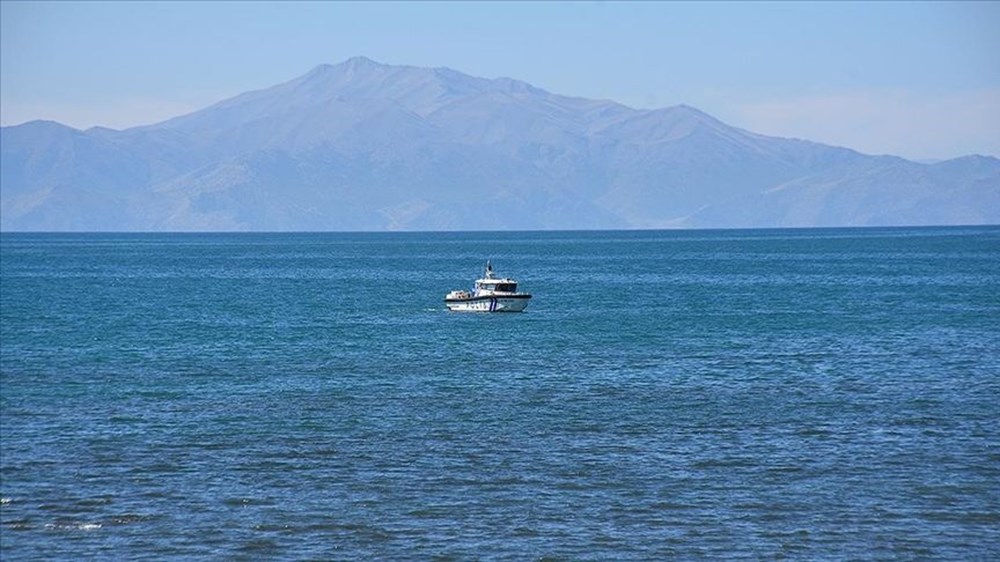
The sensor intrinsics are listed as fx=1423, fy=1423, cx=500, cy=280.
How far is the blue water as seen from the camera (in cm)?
3031

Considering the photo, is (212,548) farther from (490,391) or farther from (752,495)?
(490,391)

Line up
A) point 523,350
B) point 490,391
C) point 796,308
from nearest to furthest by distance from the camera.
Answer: point 490,391
point 523,350
point 796,308

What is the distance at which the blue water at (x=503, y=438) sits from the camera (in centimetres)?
3031

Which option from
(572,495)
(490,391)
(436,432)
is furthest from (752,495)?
(490,391)

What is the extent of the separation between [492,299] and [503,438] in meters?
49.9

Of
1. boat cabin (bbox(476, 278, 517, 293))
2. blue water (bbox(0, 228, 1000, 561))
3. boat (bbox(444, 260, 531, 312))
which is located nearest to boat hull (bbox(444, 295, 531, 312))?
boat (bbox(444, 260, 531, 312))

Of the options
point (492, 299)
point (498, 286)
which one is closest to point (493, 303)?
point (492, 299)

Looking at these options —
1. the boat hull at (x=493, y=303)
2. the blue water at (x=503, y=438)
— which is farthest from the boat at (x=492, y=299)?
the blue water at (x=503, y=438)

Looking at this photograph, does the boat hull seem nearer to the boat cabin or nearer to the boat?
the boat

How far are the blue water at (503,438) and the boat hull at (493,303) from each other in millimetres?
6050

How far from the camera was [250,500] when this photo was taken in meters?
33.0

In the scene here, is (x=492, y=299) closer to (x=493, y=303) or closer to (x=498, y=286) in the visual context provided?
(x=493, y=303)

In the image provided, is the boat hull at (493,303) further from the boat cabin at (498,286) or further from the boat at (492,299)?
the boat cabin at (498,286)

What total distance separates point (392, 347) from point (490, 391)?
17.7m
